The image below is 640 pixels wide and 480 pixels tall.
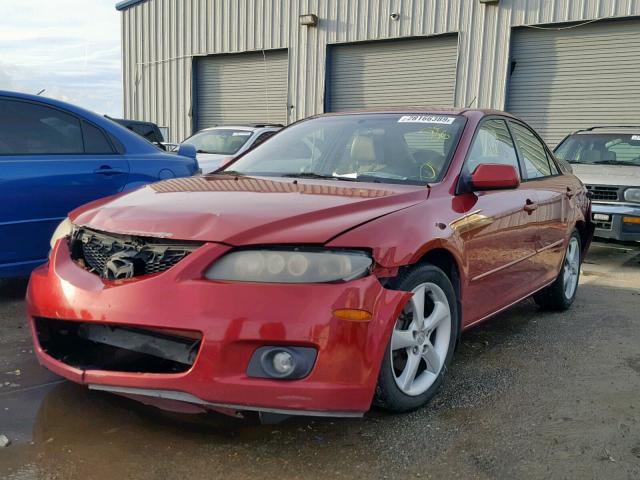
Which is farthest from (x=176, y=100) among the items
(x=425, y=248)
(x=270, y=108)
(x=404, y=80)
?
(x=425, y=248)

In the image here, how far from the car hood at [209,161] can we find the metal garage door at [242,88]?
22.9 feet

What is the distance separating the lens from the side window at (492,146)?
3512 millimetres

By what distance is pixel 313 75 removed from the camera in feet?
50.0

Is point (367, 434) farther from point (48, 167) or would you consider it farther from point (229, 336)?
point (48, 167)

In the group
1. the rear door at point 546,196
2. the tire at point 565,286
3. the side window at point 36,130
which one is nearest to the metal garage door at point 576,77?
the tire at point 565,286

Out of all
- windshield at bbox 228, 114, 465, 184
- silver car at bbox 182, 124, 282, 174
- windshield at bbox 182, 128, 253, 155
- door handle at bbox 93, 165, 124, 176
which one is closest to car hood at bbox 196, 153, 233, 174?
silver car at bbox 182, 124, 282, 174

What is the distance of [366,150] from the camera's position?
3.56 m

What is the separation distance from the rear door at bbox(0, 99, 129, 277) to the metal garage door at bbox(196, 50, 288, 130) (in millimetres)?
11688

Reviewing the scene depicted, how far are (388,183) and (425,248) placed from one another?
23.2 inches

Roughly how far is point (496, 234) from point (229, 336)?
1.82 m

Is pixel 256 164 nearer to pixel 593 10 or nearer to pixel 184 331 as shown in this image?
pixel 184 331

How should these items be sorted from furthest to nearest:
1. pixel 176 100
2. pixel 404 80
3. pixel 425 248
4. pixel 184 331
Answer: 1. pixel 176 100
2. pixel 404 80
3. pixel 425 248
4. pixel 184 331

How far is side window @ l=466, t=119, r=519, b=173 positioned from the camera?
3512mm

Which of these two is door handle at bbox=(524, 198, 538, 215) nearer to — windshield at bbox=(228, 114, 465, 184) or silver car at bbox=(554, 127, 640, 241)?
windshield at bbox=(228, 114, 465, 184)
